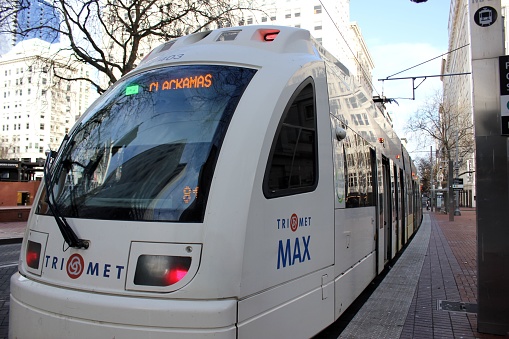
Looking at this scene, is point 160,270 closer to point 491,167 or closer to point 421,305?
point 491,167

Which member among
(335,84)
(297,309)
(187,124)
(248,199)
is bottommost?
(297,309)

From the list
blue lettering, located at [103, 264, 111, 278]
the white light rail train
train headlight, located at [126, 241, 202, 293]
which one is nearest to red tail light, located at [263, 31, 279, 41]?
the white light rail train

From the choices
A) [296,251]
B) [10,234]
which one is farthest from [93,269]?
[10,234]

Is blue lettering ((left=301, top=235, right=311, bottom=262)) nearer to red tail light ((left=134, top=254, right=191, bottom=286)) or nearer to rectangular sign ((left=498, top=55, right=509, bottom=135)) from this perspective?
red tail light ((left=134, top=254, right=191, bottom=286))

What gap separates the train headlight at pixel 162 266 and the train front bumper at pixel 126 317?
0.30ft

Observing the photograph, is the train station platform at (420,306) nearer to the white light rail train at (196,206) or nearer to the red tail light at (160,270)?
the white light rail train at (196,206)

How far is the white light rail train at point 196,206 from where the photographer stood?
2658mm

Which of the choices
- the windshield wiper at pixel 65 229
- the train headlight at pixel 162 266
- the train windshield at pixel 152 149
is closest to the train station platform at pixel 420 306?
the train headlight at pixel 162 266

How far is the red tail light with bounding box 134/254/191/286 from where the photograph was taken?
2641 millimetres

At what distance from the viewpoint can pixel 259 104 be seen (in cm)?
311

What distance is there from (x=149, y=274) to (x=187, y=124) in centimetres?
108

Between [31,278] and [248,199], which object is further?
[31,278]

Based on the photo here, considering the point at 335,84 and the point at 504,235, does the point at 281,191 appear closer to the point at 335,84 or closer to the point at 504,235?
the point at 335,84

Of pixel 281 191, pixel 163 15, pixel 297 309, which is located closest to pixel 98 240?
pixel 281 191
